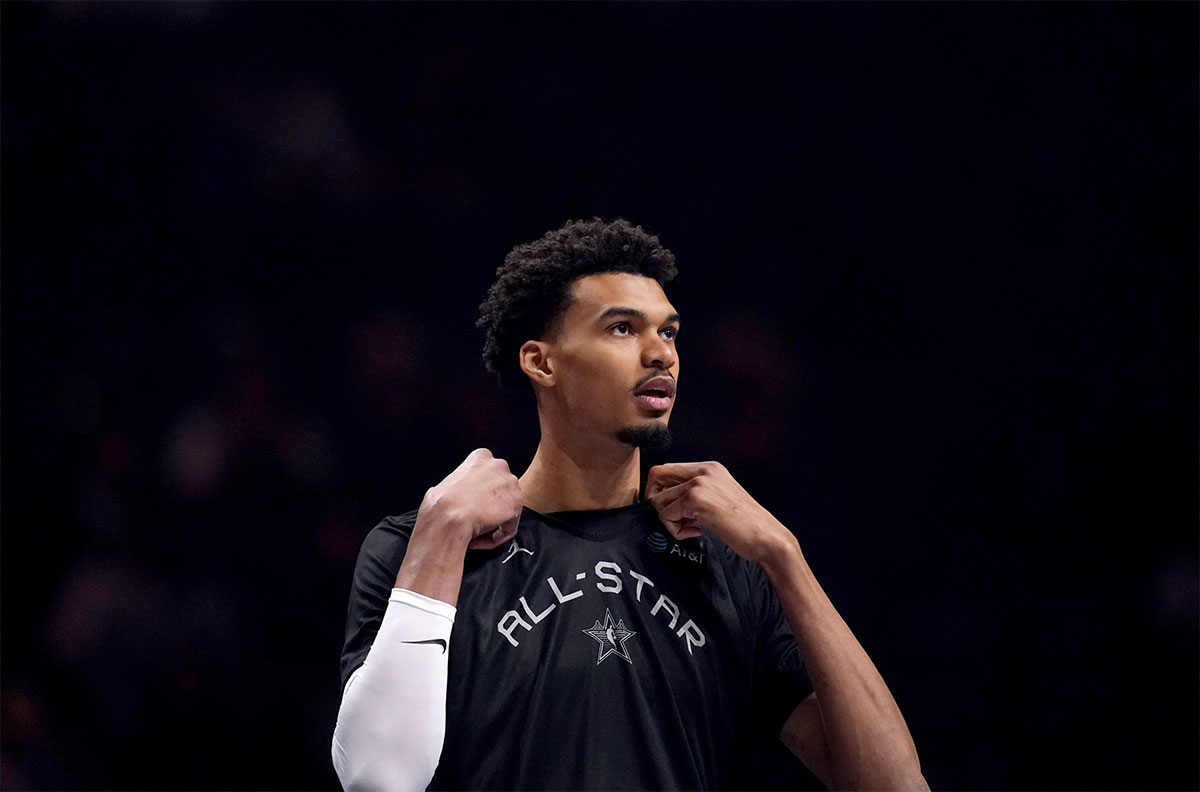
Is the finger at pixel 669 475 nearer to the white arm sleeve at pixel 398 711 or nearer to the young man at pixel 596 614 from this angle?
the young man at pixel 596 614

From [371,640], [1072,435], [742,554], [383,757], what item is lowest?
[383,757]

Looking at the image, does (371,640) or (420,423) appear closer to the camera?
(371,640)

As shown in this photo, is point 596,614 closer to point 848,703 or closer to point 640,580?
point 640,580

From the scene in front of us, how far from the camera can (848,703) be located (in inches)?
74.3

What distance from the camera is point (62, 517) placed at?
3.44 metres

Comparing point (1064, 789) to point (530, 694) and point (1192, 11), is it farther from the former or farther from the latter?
point (1192, 11)

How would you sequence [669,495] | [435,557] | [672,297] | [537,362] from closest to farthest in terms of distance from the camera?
[435,557], [669,495], [537,362], [672,297]

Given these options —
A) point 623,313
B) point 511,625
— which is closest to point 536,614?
point 511,625

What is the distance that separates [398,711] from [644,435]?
70cm

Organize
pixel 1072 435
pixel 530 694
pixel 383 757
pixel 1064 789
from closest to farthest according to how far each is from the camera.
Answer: pixel 383 757, pixel 530 694, pixel 1064 789, pixel 1072 435

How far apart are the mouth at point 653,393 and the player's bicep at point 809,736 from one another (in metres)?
0.62

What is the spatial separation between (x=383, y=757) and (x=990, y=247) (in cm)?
252

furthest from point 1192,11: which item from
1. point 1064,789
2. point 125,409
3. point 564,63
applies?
point 125,409

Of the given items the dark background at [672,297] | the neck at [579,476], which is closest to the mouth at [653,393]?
the neck at [579,476]
